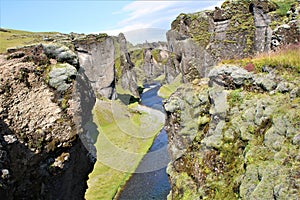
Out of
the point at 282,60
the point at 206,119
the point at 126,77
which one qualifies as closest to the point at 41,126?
the point at 206,119

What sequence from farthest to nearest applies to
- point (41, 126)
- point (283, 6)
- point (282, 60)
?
point (283, 6), point (41, 126), point (282, 60)

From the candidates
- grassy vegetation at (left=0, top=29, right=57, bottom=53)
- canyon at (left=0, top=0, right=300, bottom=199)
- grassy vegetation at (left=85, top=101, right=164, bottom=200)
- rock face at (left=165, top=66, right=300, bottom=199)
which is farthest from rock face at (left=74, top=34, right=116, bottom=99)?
rock face at (left=165, top=66, right=300, bottom=199)

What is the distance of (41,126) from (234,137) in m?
12.8

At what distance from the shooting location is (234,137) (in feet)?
53.2

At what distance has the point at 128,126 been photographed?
53031 mm

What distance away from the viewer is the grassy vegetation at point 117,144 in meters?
34.1

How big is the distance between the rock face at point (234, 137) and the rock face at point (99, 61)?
43317 millimetres

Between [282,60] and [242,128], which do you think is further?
[242,128]

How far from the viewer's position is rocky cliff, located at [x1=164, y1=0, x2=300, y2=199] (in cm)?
1284

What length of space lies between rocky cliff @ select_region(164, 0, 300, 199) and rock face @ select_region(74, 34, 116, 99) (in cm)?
4341

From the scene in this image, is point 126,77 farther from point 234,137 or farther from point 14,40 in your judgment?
point 234,137

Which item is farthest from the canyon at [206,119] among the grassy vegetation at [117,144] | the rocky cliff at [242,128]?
the grassy vegetation at [117,144]

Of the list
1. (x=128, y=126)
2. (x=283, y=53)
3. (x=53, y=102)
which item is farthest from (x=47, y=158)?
(x=128, y=126)

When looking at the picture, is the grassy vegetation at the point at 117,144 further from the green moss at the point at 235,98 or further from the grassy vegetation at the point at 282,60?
the grassy vegetation at the point at 282,60
